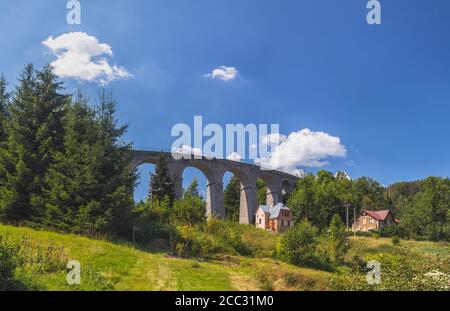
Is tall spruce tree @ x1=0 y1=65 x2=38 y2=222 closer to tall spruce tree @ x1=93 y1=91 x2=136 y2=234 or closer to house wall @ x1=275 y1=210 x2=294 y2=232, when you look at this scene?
tall spruce tree @ x1=93 y1=91 x2=136 y2=234

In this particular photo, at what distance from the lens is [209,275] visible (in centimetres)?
1252

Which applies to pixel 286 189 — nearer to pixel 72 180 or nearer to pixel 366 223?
pixel 366 223

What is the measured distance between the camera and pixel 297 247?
2011 centimetres

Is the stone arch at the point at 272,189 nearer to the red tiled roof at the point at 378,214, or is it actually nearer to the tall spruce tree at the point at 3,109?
the red tiled roof at the point at 378,214

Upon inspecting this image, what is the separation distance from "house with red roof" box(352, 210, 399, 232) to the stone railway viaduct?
14.3 m

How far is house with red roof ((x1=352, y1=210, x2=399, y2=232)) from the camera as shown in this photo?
60125mm

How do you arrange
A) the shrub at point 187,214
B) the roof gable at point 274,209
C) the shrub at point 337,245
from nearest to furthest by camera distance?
the shrub at point 187,214 → the shrub at point 337,245 → the roof gable at point 274,209

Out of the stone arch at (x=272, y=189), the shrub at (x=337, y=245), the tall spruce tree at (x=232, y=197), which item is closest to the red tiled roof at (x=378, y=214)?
the stone arch at (x=272, y=189)

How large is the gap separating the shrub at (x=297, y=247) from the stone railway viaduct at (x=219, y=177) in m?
17.6

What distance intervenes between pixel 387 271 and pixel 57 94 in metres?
18.2

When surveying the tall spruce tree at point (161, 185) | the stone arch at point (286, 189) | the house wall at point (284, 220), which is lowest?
the house wall at point (284, 220)

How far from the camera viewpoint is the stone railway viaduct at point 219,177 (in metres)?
40.4

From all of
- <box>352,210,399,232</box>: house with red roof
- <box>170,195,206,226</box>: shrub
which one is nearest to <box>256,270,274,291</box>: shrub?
<box>170,195,206,226</box>: shrub

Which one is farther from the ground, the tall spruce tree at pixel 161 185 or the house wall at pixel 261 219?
the tall spruce tree at pixel 161 185
